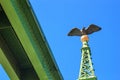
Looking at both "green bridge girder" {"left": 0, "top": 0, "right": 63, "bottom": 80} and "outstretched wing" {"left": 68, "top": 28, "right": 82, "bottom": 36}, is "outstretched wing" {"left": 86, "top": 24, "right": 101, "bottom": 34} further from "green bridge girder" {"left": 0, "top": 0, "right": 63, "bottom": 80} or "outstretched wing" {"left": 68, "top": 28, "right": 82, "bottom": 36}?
"green bridge girder" {"left": 0, "top": 0, "right": 63, "bottom": 80}

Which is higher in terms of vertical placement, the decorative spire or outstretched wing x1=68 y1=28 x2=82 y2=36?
outstretched wing x1=68 y1=28 x2=82 y2=36

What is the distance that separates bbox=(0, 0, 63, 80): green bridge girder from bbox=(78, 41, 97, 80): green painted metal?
1833mm

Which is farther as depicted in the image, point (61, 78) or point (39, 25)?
point (61, 78)

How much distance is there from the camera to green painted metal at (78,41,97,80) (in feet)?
40.6

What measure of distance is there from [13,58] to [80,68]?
3.09 meters

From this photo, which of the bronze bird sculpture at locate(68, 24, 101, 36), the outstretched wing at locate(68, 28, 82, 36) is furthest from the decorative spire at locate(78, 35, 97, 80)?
the outstretched wing at locate(68, 28, 82, 36)

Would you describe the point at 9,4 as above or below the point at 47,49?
above

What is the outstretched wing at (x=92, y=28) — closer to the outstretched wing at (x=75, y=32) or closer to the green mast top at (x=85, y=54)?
the green mast top at (x=85, y=54)

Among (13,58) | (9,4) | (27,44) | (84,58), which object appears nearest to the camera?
(9,4)

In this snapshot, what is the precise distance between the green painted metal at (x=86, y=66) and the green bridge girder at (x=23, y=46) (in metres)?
1.83

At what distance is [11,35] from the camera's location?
10172mm

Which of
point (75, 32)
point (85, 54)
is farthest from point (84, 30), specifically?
point (85, 54)

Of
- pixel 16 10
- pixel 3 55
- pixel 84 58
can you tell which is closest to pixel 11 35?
pixel 3 55

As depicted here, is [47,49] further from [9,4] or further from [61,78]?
[9,4]
